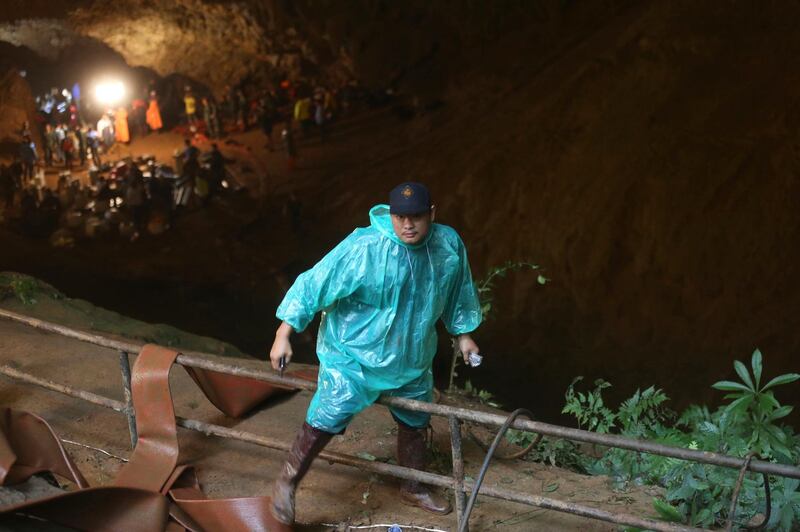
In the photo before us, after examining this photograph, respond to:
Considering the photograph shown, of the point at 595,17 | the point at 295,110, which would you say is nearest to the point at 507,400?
the point at 595,17

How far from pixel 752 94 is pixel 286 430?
8.48 metres

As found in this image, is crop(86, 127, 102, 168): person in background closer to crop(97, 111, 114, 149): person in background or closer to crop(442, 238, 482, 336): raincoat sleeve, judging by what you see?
crop(97, 111, 114, 149): person in background

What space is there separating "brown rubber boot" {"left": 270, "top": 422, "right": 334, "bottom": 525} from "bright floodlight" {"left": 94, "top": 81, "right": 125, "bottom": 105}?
70.9 feet

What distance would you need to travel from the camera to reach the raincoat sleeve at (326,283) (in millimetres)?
3379

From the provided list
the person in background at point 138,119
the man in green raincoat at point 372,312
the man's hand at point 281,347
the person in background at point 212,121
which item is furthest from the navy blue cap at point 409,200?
the person in background at point 138,119

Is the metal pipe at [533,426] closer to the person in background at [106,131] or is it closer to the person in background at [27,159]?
the person in background at [27,159]

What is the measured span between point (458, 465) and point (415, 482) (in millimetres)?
532

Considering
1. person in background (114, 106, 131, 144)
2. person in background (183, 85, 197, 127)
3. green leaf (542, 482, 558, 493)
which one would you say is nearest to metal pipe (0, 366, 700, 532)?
green leaf (542, 482, 558, 493)

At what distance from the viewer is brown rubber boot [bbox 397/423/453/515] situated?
12.3 ft

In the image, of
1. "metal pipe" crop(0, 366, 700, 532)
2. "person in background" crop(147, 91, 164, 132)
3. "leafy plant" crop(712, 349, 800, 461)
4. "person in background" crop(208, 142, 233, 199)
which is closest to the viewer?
"metal pipe" crop(0, 366, 700, 532)

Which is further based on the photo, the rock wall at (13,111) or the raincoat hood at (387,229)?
the rock wall at (13,111)

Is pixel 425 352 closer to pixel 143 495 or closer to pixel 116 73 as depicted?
pixel 143 495

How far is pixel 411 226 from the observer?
10.9 feet

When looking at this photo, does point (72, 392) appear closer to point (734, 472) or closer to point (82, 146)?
point (734, 472)
